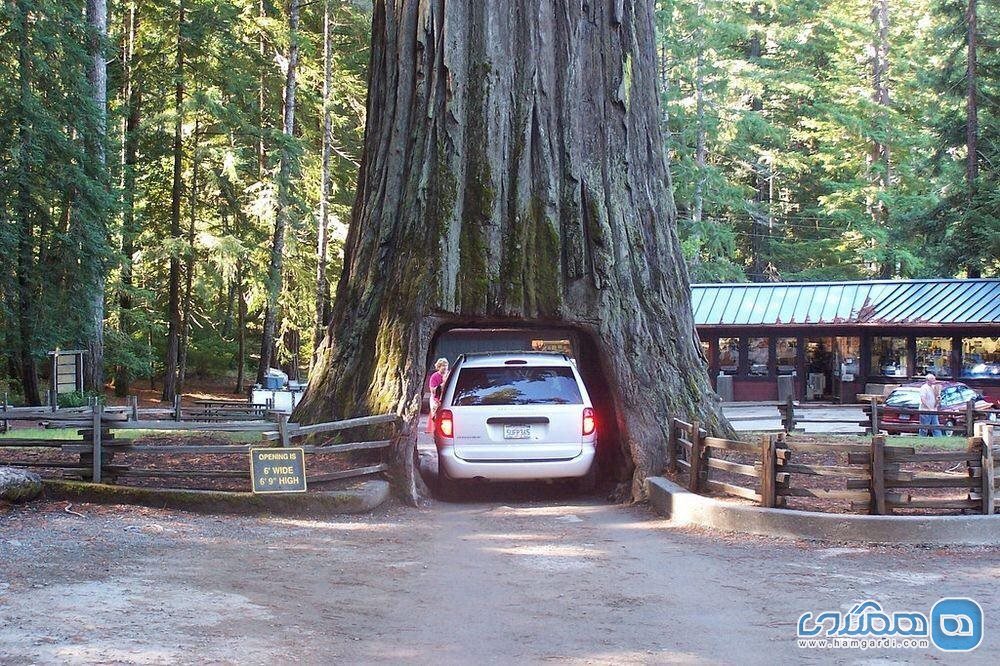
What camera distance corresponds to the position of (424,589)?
320 inches

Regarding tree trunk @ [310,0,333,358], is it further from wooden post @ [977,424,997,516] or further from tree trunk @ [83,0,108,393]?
wooden post @ [977,424,997,516]

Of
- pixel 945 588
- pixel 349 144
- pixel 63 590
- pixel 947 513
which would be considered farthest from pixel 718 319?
pixel 63 590

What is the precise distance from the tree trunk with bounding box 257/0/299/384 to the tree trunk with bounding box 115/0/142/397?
427cm

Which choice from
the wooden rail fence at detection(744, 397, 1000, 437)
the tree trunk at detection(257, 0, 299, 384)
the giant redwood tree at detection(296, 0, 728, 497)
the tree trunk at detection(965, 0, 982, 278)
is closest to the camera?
the giant redwood tree at detection(296, 0, 728, 497)

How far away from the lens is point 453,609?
24.6 ft

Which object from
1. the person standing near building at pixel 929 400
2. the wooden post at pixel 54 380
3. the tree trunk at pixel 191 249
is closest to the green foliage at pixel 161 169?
the tree trunk at pixel 191 249

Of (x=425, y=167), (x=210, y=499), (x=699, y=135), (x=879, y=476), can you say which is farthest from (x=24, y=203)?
(x=699, y=135)

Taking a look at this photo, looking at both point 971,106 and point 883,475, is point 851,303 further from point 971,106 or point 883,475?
point 883,475

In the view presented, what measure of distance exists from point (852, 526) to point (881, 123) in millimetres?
43375

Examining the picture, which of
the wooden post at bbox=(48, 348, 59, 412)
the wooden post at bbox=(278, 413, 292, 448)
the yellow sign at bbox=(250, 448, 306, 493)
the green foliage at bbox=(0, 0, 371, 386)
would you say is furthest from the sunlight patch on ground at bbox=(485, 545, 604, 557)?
the green foliage at bbox=(0, 0, 371, 386)

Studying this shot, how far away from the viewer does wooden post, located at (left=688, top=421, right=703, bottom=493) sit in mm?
11773

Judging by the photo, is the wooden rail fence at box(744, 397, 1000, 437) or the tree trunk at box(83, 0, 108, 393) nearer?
the wooden rail fence at box(744, 397, 1000, 437)

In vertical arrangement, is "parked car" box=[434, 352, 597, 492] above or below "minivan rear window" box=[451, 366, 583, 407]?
below

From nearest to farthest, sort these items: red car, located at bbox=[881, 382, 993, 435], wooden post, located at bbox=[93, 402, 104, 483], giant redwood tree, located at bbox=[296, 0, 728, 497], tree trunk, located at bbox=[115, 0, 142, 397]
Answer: wooden post, located at bbox=[93, 402, 104, 483] → giant redwood tree, located at bbox=[296, 0, 728, 497] → red car, located at bbox=[881, 382, 993, 435] → tree trunk, located at bbox=[115, 0, 142, 397]
